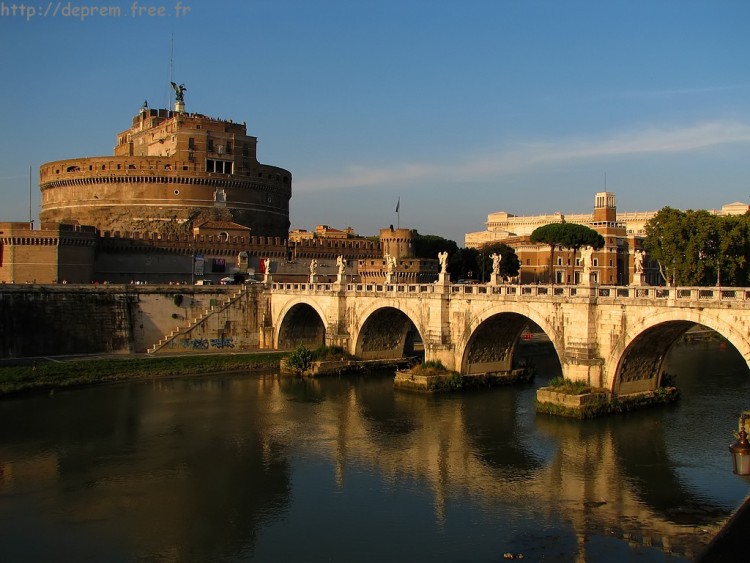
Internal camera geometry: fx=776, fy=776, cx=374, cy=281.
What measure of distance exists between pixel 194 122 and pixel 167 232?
11475 millimetres

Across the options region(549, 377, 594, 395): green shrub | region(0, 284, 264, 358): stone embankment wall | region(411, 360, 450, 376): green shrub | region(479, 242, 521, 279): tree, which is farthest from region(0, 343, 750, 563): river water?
region(479, 242, 521, 279): tree

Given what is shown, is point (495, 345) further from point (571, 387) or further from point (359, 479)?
point (359, 479)

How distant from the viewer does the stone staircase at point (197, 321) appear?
50.3 m

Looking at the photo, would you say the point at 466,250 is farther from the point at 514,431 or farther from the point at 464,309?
the point at 514,431

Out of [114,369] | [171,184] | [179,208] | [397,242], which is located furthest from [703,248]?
[171,184]

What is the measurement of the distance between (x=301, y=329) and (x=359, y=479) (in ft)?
98.6

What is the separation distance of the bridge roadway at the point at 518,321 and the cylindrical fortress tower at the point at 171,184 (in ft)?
76.2

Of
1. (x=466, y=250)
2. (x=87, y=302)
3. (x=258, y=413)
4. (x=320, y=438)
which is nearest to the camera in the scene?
(x=320, y=438)

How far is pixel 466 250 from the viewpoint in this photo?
88000 mm

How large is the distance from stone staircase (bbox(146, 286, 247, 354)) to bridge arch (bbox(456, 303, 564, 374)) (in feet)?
67.5

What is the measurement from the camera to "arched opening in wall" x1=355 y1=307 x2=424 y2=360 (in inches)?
1837

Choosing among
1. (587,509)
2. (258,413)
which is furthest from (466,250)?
(587,509)

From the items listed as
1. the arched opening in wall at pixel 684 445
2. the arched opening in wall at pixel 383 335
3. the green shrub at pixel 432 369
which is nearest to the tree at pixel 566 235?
the arched opening in wall at pixel 383 335

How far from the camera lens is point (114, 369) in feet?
Answer: 143
